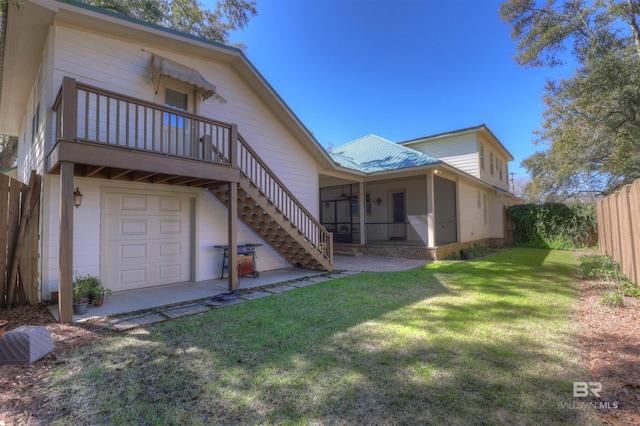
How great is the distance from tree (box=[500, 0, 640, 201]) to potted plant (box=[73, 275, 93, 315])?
47.1 ft

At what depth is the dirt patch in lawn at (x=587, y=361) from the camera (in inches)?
91.2

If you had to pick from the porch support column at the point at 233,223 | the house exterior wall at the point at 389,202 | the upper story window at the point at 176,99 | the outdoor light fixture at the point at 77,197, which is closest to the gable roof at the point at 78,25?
the upper story window at the point at 176,99

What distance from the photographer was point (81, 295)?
488 centimetres

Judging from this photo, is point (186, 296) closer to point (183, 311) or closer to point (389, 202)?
point (183, 311)

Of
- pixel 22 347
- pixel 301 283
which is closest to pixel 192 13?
pixel 301 283

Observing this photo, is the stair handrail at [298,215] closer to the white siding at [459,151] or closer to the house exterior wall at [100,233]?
the house exterior wall at [100,233]

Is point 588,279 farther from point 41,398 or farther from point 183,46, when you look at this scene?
point 183,46

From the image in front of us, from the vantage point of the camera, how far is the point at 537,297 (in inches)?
223

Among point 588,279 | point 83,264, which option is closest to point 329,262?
point 83,264

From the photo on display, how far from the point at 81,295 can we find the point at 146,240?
6.05 feet

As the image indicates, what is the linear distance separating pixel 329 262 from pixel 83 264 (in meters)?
5.82

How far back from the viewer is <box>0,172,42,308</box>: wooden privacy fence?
5148 mm

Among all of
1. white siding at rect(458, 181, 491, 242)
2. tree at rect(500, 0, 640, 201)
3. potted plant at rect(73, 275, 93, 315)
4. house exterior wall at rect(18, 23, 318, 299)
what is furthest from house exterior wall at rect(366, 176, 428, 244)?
potted plant at rect(73, 275, 93, 315)

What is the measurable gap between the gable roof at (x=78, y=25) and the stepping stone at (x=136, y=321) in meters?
5.45
